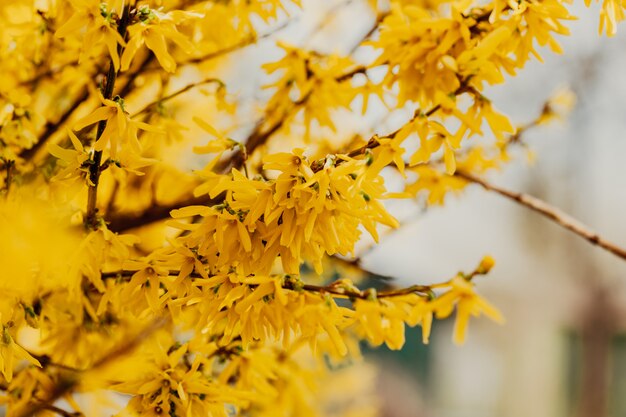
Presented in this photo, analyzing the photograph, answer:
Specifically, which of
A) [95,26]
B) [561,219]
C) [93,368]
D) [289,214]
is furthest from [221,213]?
[561,219]

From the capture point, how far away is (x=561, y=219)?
56.7 inches

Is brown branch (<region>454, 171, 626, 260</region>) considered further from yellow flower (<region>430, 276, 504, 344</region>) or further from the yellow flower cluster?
the yellow flower cluster

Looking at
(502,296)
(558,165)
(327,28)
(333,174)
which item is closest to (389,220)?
(333,174)

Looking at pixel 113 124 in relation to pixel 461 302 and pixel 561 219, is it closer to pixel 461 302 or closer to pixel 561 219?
pixel 461 302

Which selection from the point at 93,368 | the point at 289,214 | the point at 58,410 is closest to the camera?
the point at 289,214

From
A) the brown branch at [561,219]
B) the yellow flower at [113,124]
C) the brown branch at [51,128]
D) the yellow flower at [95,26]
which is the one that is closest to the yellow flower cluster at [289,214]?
the yellow flower at [113,124]

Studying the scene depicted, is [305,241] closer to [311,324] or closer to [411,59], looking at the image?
[311,324]

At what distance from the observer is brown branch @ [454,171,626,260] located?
1405 millimetres

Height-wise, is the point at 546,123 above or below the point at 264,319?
above

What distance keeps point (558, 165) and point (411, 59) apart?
32.1ft

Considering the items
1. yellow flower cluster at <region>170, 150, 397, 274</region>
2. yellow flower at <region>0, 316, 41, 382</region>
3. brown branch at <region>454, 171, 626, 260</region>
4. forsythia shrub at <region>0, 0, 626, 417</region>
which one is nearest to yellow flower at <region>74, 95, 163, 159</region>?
forsythia shrub at <region>0, 0, 626, 417</region>

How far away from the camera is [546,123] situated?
1.81 metres

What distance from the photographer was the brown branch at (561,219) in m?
1.41

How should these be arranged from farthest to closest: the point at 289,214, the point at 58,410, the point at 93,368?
the point at 93,368
the point at 58,410
the point at 289,214
